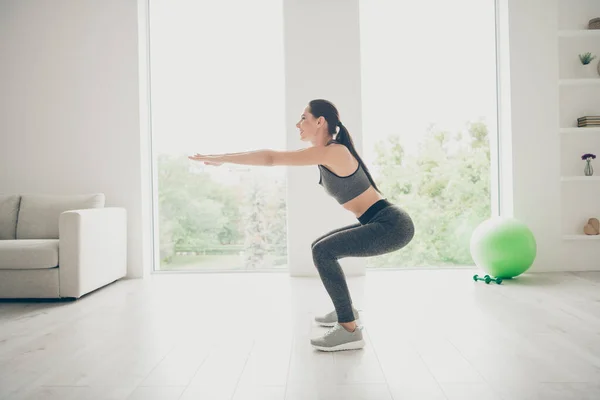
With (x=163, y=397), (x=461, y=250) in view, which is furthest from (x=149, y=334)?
(x=461, y=250)

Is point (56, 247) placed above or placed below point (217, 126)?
below

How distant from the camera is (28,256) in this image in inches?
133

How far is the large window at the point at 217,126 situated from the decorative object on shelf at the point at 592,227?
2.83 meters

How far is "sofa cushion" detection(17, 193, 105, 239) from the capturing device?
13.2 feet

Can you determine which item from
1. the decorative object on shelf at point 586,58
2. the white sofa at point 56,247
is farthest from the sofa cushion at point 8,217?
the decorative object on shelf at point 586,58

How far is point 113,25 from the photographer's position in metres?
4.50

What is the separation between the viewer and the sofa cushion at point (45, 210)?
158 inches

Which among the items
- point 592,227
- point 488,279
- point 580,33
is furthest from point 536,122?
point 488,279

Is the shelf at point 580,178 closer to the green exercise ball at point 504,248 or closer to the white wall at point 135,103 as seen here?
the white wall at point 135,103

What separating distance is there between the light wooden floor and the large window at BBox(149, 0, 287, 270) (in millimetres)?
867

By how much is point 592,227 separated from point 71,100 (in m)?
5.05

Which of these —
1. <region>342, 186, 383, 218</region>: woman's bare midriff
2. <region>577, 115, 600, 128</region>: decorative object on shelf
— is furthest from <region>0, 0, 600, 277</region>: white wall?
<region>342, 186, 383, 218</region>: woman's bare midriff

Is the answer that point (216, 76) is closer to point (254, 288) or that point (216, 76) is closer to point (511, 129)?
point (254, 288)

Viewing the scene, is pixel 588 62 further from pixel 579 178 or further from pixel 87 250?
pixel 87 250
